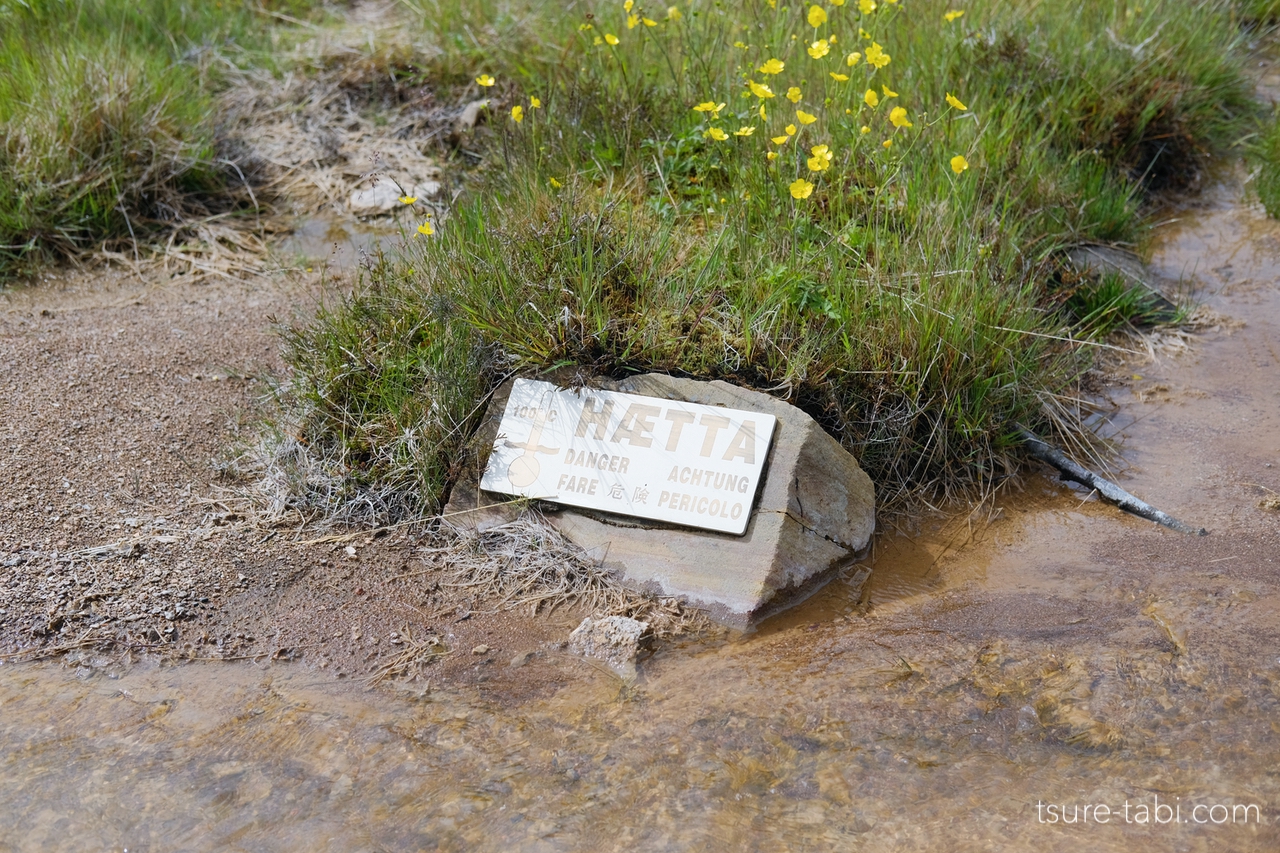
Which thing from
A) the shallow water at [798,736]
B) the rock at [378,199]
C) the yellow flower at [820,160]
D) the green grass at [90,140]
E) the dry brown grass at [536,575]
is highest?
the yellow flower at [820,160]

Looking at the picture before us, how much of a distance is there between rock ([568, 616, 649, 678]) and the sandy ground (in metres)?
0.10

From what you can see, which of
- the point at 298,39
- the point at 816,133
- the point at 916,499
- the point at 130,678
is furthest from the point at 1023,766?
the point at 298,39

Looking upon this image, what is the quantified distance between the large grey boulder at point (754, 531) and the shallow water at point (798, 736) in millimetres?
129

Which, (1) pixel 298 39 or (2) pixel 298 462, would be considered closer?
(2) pixel 298 462

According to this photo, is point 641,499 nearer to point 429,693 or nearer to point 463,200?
point 429,693

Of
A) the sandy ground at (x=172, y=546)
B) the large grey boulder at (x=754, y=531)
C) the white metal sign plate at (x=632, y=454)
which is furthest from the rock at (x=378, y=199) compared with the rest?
the large grey boulder at (x=754, y=531)

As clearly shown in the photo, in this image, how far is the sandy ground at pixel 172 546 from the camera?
3.21 m

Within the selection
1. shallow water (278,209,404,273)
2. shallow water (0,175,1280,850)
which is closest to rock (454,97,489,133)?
shallow water (278,209,404,273)

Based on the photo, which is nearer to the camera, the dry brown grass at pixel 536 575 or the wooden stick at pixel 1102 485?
the dry brown grass at pixel 536 575

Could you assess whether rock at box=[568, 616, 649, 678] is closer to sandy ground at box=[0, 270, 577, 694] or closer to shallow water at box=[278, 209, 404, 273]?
sandy ground at box=[0, 270, 577, 694]

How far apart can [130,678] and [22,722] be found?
0.97 ft

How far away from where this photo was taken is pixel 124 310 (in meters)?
5.08

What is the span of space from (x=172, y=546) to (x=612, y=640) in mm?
1558

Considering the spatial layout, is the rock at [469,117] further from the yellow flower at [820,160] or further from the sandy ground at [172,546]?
the yellow flower at [820,160]
